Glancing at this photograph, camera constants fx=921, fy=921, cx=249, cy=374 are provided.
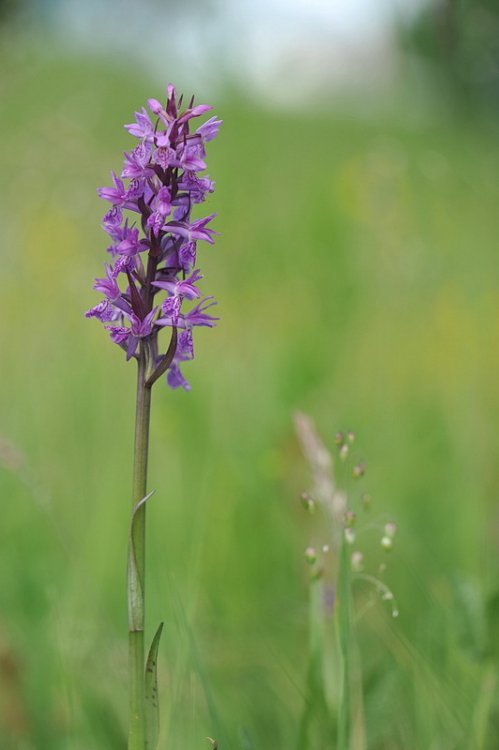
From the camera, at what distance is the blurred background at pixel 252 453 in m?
1.67

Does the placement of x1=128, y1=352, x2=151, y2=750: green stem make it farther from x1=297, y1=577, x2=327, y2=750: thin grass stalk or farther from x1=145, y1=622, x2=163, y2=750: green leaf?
x1=297, y1=577, x2=327, y2=750: thin grass stalk

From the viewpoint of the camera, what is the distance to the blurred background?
5.47 ft

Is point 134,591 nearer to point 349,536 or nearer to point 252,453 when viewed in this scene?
point 349,536

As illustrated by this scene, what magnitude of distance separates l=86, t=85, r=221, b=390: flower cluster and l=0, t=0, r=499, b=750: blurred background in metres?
0.42

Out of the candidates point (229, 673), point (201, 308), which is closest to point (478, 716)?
point (229, 673)

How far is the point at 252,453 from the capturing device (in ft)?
9.57

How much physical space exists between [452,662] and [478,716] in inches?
10.4

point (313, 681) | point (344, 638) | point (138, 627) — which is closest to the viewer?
point (138, 627)

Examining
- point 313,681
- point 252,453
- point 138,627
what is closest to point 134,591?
point 138,627

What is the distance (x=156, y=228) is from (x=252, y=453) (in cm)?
191

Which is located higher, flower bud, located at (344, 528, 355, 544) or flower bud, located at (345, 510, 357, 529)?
flower bud, located at (345, 510, 357, 529)

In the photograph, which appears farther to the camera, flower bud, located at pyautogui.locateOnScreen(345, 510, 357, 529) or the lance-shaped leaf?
flower bud, located at pyautogui.locateOnScreen(345, 510, 357, 529)

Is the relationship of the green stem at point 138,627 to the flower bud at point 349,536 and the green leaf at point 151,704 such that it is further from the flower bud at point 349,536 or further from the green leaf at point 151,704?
the flower bud at point 349,536

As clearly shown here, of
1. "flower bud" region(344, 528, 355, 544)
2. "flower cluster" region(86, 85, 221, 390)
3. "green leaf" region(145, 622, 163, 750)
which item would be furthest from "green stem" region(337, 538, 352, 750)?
"flower cluster" region(86, 85, 221, 390)
